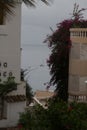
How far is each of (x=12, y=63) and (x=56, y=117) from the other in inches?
247

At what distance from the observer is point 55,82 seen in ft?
58.4

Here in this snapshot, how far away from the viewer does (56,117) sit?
1055 cm

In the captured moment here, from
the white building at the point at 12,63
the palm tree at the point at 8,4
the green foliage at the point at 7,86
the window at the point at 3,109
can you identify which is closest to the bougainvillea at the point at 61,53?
the white building at the point at 12,63

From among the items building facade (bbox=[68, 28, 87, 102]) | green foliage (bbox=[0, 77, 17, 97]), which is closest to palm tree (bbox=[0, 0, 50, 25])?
green foliage (bbox=[0, 77, 17, 97])

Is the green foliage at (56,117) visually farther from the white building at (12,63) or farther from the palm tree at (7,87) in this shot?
the white building at (12,63)

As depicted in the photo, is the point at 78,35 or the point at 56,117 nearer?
the point at 56,117

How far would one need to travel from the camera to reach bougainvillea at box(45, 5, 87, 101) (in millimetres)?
17016

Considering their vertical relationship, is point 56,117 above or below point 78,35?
below

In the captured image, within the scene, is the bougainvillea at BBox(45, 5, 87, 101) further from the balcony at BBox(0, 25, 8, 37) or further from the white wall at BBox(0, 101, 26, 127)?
the balcony at BBox(0, 25, 8, 37)

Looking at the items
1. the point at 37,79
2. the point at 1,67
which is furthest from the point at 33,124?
the point at 37,79

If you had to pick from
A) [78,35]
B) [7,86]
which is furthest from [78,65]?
[7,86]

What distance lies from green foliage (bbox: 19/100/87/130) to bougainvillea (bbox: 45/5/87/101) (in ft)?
20.0

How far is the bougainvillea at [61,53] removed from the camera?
1702 centimetres

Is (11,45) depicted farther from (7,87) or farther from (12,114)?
(12,114)
